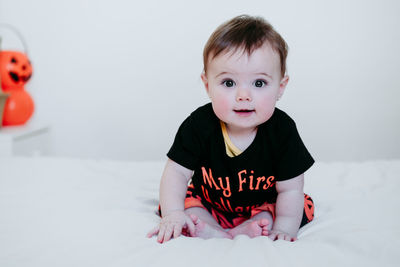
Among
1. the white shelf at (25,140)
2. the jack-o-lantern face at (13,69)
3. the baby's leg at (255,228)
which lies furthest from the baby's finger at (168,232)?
the jack-o-lantern face at (13,69)

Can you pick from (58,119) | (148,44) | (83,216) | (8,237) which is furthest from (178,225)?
(58,119)

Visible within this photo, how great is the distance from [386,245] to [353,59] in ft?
5.86

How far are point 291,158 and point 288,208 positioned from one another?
4.7 inches

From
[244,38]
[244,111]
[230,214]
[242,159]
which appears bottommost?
[230,214]

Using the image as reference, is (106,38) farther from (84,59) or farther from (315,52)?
(315,52)

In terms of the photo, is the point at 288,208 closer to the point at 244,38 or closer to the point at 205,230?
the point at 205,230

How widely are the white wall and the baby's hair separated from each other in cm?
139

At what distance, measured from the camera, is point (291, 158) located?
0.94 m

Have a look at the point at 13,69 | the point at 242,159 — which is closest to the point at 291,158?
the point at 242,159

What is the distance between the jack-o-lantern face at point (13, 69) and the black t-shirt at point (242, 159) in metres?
1.49

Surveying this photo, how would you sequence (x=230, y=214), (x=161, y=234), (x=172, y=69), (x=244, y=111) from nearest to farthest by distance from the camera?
(x=161, y=234) → (x=244, y=111) → (x=230, y=214) → (x=172, y=69)

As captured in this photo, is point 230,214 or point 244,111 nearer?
point 244,111

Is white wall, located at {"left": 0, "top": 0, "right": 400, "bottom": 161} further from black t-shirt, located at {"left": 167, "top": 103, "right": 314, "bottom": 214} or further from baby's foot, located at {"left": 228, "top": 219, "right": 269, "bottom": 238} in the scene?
baby's foot, located at {"left": 228, "top": 219, "right": 269, "bottom": 238}

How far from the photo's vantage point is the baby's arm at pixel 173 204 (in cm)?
81
